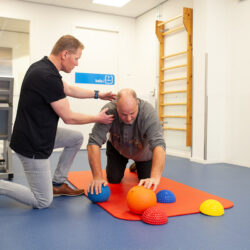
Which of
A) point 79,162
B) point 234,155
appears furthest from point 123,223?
point 234,155

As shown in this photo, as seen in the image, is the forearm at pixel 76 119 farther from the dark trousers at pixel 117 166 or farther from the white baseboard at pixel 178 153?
the white baseboard at pixel 178 153

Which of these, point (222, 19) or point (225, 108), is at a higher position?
point (222, 19)

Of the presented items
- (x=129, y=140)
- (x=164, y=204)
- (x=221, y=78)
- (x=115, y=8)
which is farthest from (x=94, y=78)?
(x=164, y=204)

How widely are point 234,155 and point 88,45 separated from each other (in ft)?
12.3

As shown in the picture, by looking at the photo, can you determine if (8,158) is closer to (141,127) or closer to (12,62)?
Result: (141,127)

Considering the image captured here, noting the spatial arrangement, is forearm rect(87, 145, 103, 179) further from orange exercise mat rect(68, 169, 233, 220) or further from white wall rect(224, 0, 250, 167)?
white wall rect(224, 0, 250, 167)

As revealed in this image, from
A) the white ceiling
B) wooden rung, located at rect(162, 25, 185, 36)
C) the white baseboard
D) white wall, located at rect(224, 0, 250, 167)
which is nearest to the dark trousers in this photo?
white wall, located at rect(224, 0, 250, 167)

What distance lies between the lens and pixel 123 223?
2.03 metres

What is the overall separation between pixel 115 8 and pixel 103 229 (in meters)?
5.33

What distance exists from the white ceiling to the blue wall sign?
Result: 1.36 metres

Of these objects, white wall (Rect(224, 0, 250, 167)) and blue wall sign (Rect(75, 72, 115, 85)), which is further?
blue wall sign (Rect(75, 72, 115, 85))

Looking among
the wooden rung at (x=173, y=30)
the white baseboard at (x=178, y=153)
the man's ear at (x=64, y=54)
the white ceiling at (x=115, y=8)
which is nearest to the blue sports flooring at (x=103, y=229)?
the man's ear at (x=64, y=54)

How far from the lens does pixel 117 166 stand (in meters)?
3.13

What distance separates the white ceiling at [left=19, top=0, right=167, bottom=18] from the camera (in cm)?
591
